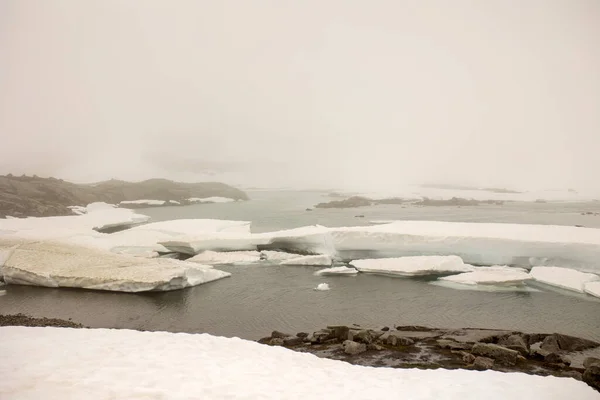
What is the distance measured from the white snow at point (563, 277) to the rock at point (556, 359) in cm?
574

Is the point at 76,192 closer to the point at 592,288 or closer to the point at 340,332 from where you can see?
the point at 340,332

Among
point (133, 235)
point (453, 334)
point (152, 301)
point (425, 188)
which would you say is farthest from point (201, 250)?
point (425, 188)

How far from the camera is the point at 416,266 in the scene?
50.6 feet

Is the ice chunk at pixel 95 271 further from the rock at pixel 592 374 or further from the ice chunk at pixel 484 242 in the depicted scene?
the rock at pixel 592 374

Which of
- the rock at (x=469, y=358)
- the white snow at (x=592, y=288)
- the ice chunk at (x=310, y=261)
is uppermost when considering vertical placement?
the white snow at (x=592, y=288)

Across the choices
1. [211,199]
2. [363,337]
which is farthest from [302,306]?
[211,199]

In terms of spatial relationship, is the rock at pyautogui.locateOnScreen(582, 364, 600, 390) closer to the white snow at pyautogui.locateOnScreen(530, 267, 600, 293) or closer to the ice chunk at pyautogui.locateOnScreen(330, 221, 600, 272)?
the white snow at pyautogui.locateOnScreen(530, 267, 600, 293)

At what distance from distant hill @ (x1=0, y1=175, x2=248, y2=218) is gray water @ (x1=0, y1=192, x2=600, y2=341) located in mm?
15101

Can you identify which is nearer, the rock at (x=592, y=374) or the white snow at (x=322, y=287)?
the rock at (x=592, y=374)

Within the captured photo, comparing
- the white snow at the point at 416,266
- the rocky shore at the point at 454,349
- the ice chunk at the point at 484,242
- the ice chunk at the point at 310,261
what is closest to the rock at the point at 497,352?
the rocky shore at the point at 454,349

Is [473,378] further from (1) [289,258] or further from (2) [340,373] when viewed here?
(1) [289,258]

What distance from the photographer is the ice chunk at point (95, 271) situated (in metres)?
13.7

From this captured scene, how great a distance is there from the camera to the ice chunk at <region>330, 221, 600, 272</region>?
14734 mm

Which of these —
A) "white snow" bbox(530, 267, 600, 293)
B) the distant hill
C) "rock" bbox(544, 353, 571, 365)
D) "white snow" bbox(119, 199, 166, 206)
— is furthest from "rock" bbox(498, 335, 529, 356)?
"white snow" bbox(119, 199, 166, 206)
